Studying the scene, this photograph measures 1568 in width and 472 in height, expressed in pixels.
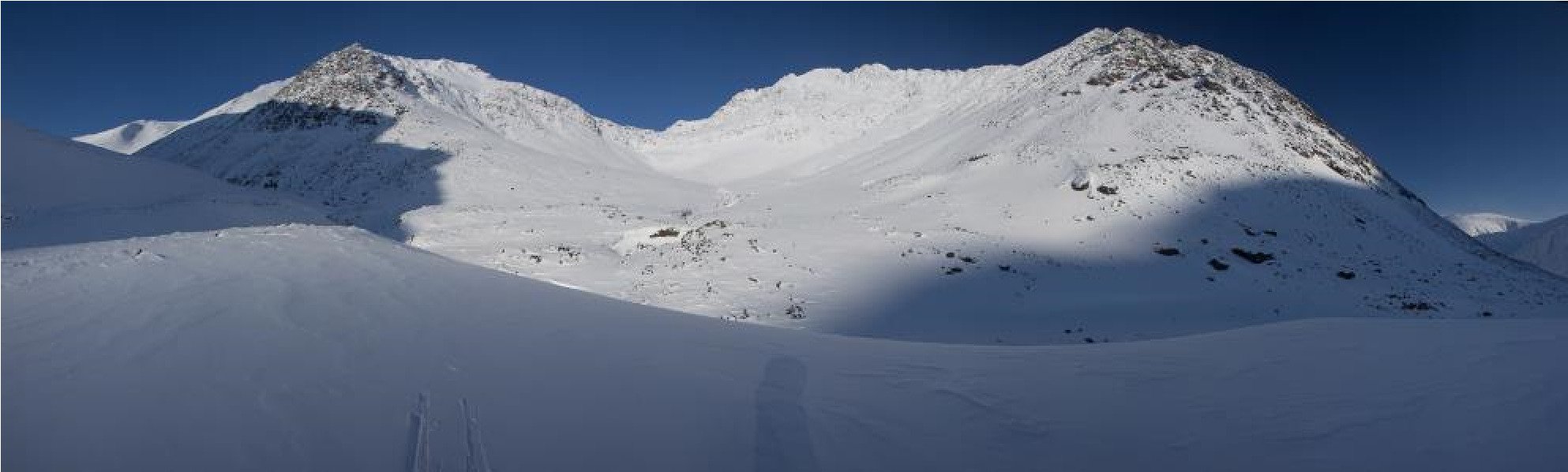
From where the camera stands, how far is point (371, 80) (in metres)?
65.4

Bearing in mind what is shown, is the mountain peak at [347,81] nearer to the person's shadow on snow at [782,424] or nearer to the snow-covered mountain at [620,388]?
the snow-covered mountain at [620,388]

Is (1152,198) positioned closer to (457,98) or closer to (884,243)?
(884,243)

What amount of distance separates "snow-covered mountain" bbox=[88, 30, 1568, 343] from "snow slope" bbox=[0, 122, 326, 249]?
5.68 metres

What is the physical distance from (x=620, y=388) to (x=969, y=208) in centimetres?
2549

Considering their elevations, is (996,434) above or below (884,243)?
below

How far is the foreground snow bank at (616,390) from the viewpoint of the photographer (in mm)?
4277

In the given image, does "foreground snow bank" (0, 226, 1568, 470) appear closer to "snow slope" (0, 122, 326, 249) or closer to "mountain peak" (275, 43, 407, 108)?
"snow slope" (0, 122, 326, 249)

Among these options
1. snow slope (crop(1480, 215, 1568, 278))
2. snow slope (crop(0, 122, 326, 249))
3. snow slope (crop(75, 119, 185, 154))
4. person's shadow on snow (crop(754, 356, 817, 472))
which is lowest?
person's shadow on snow (crop(754, 356, 817, 472))

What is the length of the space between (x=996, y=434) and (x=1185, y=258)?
21.4 meters

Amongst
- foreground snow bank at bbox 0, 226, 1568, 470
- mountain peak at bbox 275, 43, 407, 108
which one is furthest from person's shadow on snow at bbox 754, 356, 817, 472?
mountain peak at bbox 275, 43, 407, 108

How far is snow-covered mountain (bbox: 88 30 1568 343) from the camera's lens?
18422 millimetres

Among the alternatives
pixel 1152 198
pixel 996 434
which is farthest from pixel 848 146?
pixel 996 434

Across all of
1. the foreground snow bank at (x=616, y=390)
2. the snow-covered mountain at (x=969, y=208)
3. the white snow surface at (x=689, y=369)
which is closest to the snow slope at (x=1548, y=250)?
the snow-covered mountain at (x=969, y=208)

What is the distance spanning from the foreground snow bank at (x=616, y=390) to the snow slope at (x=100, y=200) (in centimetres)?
1517
